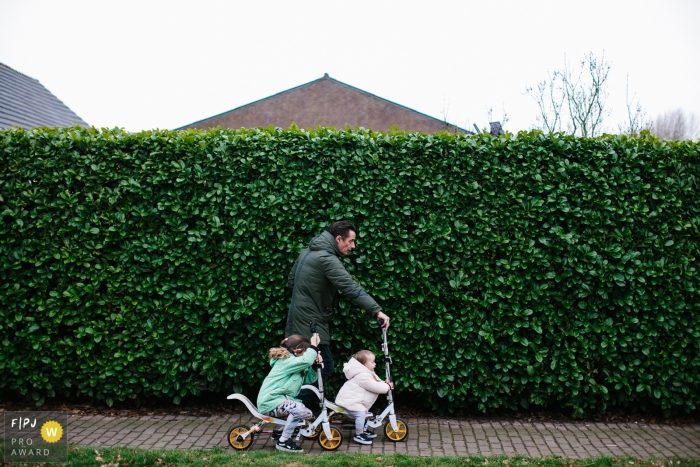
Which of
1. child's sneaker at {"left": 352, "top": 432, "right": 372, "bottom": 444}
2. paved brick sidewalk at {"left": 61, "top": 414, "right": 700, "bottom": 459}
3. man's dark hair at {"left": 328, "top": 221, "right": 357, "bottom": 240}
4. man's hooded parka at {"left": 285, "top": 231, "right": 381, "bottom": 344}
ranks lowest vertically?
paved brick sidewalk at {"left": 61, "top": 414, "right": 700, "bottom": 459}

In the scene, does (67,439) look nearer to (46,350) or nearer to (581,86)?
(46,350)

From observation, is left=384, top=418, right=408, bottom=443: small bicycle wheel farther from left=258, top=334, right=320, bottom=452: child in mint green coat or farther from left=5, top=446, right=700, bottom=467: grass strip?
left=258, top=334, right=320, bottom=452: child in mint green coat

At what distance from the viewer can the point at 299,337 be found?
511 cm

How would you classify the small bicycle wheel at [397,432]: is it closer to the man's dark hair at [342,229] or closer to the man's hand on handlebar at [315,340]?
the man's hand on handlebar at [315,340]

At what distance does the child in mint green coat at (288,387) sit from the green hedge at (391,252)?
2.96 feet

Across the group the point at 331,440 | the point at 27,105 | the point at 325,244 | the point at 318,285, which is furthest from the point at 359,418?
the point at 27,105

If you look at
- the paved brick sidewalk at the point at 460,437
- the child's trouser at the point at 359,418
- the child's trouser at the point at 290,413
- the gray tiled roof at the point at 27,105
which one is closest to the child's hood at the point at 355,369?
the child's trouser at the point at 359,418

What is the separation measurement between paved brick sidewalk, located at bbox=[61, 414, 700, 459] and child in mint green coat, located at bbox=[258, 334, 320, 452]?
32 cm

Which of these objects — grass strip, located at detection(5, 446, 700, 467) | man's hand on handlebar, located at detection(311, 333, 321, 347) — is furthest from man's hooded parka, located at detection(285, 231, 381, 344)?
grass strip, located at detection(5, 446, 700, 467)

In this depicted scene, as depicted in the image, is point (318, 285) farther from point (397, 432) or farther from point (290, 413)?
point (397, 432)

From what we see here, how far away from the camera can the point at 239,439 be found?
5.02 metres

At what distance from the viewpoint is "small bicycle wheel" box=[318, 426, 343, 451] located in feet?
16.6

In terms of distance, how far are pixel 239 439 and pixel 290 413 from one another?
546mm

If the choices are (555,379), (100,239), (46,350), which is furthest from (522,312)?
(46,350)
